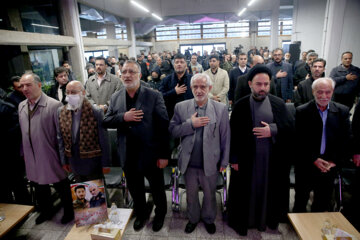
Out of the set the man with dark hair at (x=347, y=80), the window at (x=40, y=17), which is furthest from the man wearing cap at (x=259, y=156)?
the window at (x=40, y=17)

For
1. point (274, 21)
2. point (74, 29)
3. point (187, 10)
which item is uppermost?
point (187, 10)

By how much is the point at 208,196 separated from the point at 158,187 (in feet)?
1.99

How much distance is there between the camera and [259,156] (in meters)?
2.38

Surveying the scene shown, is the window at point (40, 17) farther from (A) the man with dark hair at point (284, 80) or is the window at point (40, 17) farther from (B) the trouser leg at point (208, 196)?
(A) the man with dark hair at point (284, 80)

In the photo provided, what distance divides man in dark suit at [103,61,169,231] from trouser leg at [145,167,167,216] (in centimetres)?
1

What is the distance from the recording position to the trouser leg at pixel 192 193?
8.24 feet

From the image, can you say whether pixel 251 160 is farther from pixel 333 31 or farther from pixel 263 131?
pixel 333 31

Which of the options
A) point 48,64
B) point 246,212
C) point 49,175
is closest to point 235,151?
point 246,212

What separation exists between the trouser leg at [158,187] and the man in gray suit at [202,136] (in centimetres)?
33

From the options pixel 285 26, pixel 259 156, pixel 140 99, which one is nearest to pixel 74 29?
pixel 140 99

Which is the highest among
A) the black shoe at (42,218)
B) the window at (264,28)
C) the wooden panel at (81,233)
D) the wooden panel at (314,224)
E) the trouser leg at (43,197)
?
the window at (264,28)

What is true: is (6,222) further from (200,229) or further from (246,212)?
(246,212)

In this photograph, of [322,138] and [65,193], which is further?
[65,193]

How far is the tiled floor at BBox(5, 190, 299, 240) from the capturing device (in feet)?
8.45
